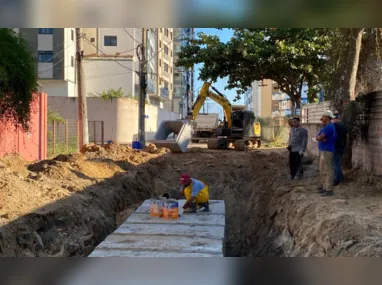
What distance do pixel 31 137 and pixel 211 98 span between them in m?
8.86

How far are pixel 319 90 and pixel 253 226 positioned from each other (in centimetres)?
1167

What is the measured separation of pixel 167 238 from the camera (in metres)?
6.27

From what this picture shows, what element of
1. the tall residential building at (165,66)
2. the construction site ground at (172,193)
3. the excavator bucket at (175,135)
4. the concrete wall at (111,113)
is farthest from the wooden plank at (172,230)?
the tall residential building at (165,66)

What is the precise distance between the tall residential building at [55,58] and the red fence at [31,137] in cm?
2204

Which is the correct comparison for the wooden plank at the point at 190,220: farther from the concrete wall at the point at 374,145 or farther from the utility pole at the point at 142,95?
the utility pole at the point at 142,95

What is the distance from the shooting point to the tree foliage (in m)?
9.50

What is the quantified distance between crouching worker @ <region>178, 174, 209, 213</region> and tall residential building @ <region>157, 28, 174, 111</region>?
145ft
